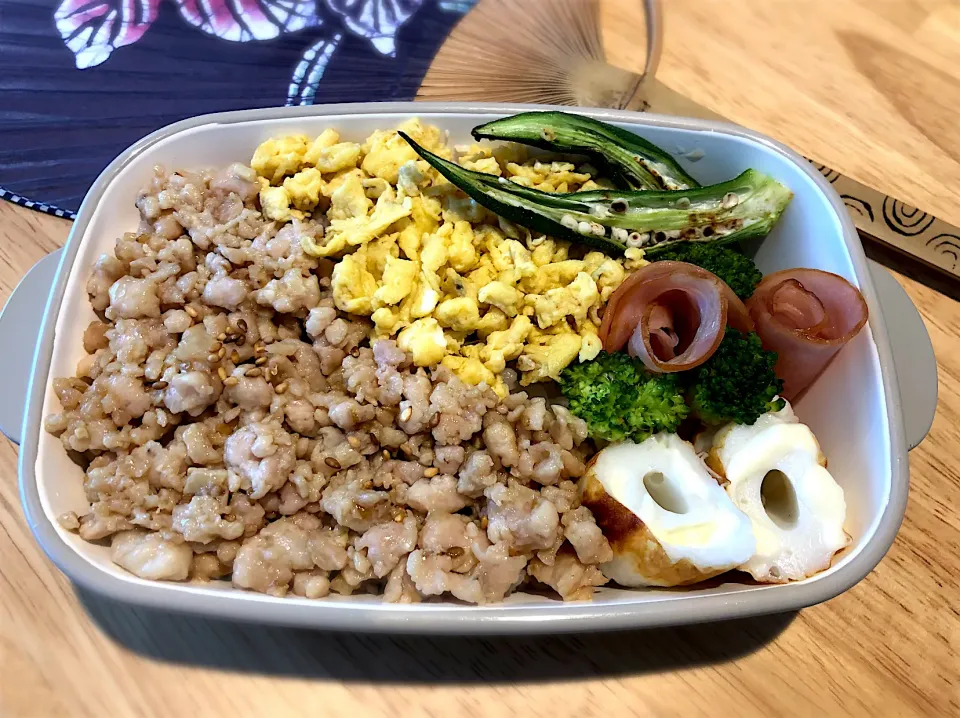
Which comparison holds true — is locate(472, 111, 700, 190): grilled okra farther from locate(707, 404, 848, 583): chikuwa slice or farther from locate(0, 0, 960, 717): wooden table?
locate(0, 0, 960, 717): wooden table

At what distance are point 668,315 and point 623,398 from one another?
0.88 feet

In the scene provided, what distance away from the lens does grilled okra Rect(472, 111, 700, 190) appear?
1.62 m

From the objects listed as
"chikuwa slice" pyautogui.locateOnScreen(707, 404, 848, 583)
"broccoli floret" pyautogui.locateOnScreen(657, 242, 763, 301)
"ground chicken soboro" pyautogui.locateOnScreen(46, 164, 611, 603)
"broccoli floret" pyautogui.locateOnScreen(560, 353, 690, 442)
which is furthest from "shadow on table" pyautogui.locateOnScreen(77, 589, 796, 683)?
"broccoli floret" pyautogui.locateOnScreen(657, 242, 763, 301)

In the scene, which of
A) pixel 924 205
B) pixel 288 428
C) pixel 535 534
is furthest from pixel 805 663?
pixel 924 205

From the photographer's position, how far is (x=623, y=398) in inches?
56.9

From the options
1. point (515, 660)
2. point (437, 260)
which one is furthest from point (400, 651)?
point (437, 260)

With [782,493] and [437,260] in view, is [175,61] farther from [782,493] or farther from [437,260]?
[782,493]

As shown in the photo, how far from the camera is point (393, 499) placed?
1.39 m

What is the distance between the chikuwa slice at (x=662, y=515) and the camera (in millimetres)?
1286

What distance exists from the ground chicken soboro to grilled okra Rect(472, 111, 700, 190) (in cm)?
59

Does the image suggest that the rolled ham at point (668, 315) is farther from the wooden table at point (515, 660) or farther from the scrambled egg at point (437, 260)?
the wooden table at point (515, 660)

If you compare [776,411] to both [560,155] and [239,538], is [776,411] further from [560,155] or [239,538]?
[239,538]

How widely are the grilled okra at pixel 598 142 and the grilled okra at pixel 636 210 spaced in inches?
2.5

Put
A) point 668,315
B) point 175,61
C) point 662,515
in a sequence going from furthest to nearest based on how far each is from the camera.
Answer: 1. point 175,61
2. point 668,315
3. point 662,515
